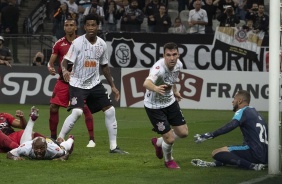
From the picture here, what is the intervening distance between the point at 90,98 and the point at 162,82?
8.24ft

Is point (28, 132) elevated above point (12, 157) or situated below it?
above

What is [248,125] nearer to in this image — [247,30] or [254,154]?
[254,154]

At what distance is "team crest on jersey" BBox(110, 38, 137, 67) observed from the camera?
29.9 m

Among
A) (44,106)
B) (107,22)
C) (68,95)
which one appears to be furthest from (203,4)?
(68,95)

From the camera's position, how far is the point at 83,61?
1619 cm

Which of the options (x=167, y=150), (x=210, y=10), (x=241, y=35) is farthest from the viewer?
(x=210, y=10)

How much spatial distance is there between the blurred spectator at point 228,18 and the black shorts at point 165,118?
632 inches

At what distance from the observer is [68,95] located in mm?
17719

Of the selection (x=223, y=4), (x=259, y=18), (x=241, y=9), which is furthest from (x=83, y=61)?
(x=241, y=9)

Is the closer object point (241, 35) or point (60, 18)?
point (241, 35)

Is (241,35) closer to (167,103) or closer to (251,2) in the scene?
(251,2)

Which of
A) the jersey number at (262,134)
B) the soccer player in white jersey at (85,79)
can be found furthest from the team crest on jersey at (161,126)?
the soccer player in white jersey at (85,79)

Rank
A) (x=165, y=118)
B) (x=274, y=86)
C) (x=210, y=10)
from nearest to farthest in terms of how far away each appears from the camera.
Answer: (x=274, y=86) < (x=165, y=118) < (x=210, y=10)

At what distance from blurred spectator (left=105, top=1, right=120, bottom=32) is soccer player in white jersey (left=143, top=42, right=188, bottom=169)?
1715cm
